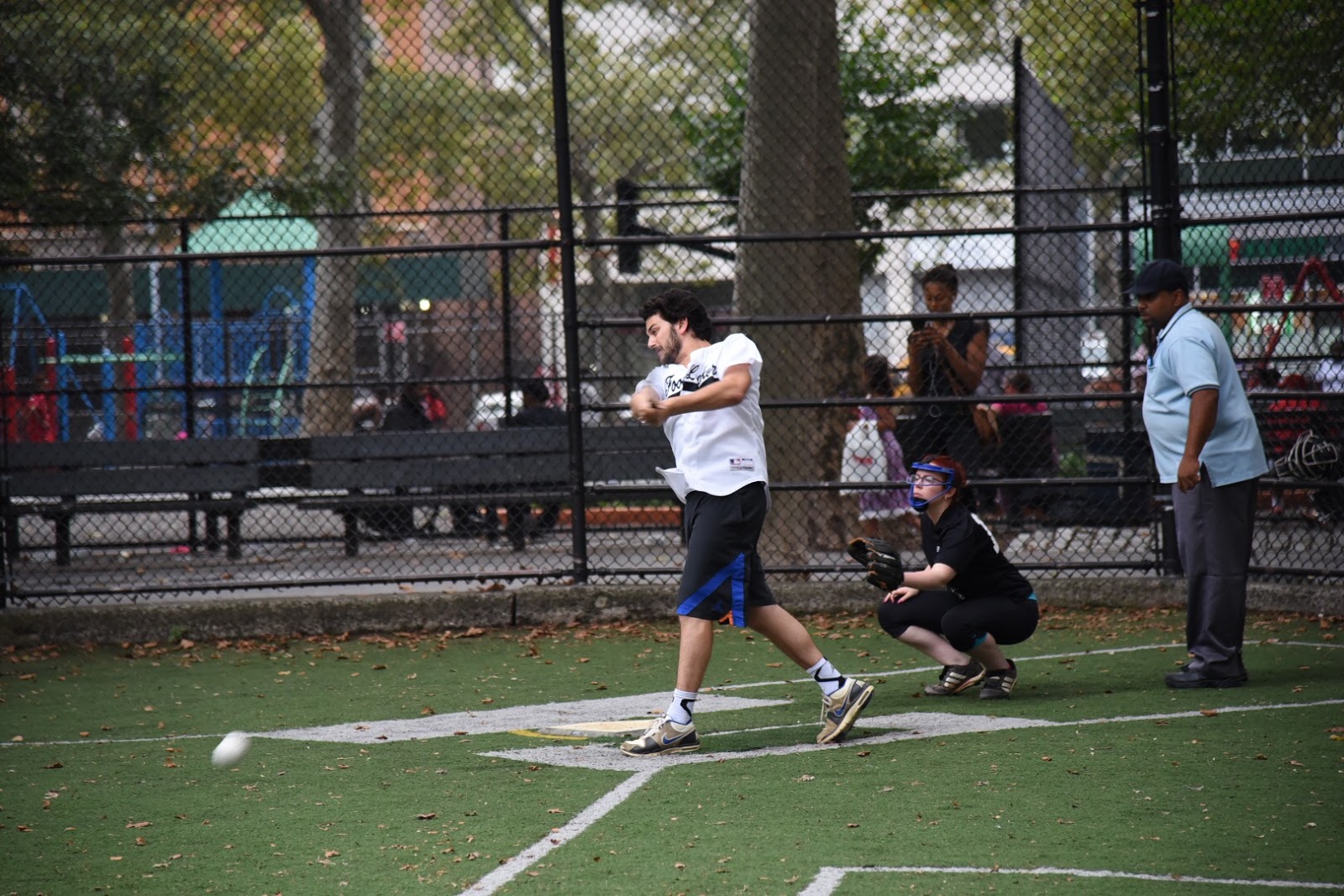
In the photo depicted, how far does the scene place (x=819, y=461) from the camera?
1093cm

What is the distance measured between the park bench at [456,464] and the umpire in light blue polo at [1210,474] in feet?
15.6

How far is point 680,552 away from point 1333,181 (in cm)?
534

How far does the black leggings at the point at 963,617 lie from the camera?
22.1 ft

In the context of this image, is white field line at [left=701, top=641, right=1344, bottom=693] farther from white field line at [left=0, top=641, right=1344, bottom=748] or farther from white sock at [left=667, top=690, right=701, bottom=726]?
white sock at [left=667, top=690, right=701, bottom=726]

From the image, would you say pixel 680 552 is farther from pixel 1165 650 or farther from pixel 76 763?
pixel 76 763

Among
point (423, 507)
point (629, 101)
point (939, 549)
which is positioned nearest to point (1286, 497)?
point (939, 549)

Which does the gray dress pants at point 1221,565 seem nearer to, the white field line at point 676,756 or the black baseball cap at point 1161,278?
the white field line at point 676,756

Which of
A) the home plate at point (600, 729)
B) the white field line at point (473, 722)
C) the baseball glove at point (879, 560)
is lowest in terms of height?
the white field line at point (473, 722)

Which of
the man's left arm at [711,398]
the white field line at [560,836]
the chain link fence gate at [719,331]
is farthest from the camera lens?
the chain link fence gate at [719,331]

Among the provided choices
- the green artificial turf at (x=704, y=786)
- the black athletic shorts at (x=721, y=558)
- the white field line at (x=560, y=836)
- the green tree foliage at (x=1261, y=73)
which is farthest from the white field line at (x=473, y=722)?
the green tree foliage at (x=1261, y=73)

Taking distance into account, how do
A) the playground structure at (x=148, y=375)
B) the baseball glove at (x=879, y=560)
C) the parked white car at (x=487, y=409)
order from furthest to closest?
the parked white car at (x=487, y=409) → the playground structure at (x=148, y=375) → the baseball glove at (x=879, y=560)

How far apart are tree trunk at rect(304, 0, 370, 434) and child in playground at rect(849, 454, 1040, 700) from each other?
25.6 ft

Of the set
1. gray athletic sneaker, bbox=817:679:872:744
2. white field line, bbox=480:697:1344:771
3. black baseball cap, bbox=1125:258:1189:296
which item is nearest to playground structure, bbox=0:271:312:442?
white field line, bbox=480:697:1344:771

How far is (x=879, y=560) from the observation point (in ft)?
21.5
